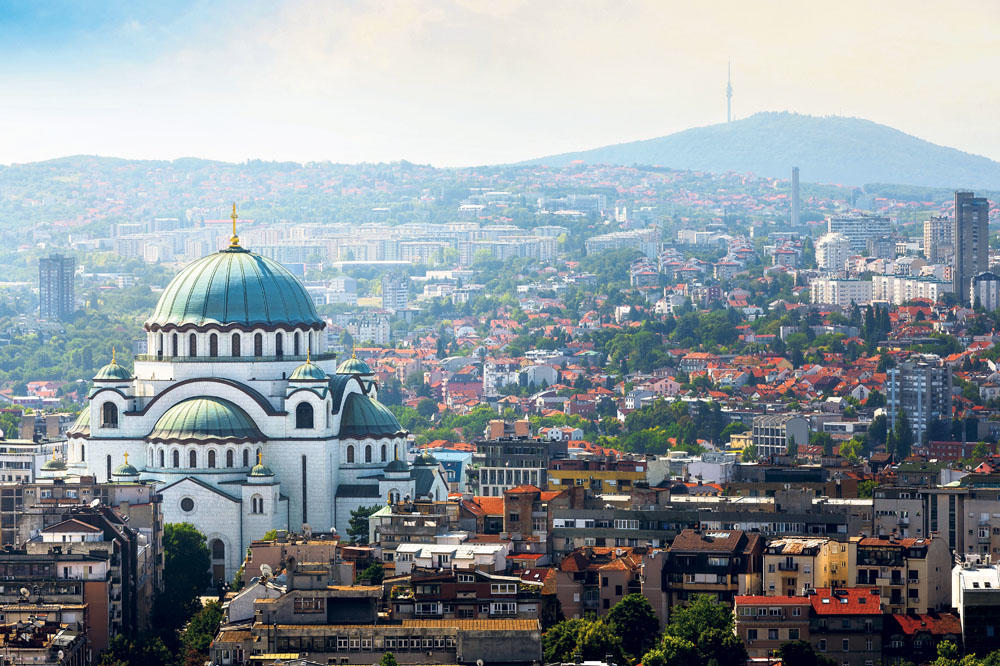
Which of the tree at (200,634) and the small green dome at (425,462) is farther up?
the small green dome at (425,462)

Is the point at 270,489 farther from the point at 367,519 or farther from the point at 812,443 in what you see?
the point at 812,443

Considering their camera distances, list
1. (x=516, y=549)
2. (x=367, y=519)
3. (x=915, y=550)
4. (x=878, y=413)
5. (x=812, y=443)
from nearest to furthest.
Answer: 1. (x=915, y=550)
2. (x=516, y=549)
3. (x=367, y=519)
4. (x=812, y=443)
5. (x=878, y=413)

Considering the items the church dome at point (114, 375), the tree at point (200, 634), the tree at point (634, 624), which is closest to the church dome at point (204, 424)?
the church dome at point (114, 375)

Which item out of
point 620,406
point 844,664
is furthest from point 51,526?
point 620,406

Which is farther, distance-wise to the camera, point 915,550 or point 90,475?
point 90,475

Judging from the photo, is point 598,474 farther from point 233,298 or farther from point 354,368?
point 233,298

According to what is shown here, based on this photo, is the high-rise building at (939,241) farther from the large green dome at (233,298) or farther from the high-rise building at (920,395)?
the large green dome at (233,298)

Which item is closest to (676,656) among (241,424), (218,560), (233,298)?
(218,560)
